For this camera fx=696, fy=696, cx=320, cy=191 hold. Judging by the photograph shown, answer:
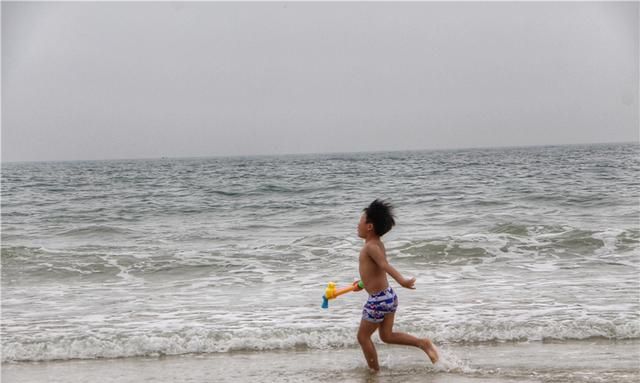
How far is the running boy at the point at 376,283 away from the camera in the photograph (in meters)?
5.35

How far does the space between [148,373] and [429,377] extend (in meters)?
2.37

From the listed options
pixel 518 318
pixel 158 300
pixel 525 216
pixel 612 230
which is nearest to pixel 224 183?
pixel 525 216

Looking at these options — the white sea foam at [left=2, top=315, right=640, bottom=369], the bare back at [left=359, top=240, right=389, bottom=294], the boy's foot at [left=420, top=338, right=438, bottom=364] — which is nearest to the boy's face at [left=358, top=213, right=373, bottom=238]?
the bare back at [left=359, top=240, right=389, bottom=294]

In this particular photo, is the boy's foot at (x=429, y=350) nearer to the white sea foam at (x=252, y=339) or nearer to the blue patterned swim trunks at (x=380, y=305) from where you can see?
the blue patterned swim trunks at (x=380, y=305)

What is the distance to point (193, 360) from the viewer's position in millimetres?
6363

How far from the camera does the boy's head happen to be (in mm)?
5309

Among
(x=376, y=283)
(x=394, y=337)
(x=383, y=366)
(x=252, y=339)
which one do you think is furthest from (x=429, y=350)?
(x=252, y=339)

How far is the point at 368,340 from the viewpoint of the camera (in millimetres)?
5574

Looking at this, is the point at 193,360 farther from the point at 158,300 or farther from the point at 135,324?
the point at 158,300

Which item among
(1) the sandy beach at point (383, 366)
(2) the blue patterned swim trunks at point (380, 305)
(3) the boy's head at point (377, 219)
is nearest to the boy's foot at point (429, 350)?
(1) the sandy beach at point (383, 366)

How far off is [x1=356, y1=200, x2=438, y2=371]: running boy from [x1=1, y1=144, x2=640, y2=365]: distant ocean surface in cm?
129

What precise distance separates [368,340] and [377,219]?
3.30 ft

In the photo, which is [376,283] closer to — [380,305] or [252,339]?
[380,305]

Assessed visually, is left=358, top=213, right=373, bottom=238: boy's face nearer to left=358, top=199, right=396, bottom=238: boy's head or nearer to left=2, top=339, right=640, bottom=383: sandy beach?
left=358, top=199, right=396, bottom=238: boy's head
